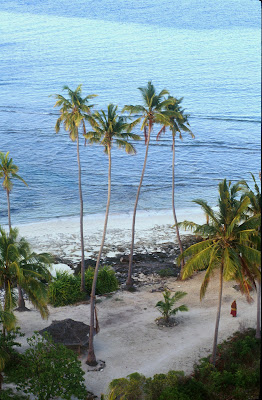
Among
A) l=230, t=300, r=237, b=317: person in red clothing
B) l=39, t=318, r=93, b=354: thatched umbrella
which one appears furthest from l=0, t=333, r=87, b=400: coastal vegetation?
l=230, t=300, r=237, b=317: person in red clothing

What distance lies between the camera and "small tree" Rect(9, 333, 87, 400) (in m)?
24.0

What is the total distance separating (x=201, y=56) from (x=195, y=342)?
118 metres

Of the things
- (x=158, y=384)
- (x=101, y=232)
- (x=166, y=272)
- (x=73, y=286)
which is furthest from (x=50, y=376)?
(x=101, y=232)

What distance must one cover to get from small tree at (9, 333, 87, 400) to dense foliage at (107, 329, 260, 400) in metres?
1.65

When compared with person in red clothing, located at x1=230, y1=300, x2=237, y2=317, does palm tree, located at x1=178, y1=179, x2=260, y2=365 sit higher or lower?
higher

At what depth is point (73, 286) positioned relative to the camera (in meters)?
36.7

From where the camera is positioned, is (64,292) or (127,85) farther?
(127,85)

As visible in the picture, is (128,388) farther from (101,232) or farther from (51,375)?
(101,232)

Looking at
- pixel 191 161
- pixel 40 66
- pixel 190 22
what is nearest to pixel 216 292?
pixel 191 161

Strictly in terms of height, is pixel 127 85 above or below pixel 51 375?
above

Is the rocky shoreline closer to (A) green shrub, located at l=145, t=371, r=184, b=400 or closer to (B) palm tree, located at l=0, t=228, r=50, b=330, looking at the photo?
(B) palm tree, located at l=0, t=228, r=50, b=330

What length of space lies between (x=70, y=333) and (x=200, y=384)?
25.7ft

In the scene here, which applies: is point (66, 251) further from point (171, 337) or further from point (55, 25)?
point (55, 25)

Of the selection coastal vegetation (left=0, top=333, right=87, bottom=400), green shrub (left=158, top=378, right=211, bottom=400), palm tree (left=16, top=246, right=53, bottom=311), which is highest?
palm tree (left=16, top=246, right=53, bottom=311)
